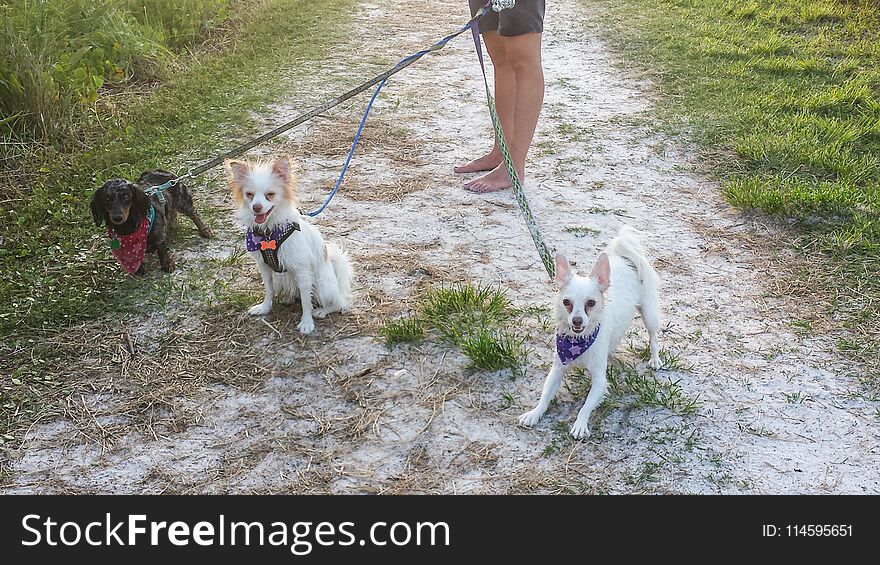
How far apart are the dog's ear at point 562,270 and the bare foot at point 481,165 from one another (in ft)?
8.98

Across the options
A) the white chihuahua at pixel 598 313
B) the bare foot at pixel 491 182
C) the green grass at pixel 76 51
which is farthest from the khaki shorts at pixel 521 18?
the green grass at pixel 76 51

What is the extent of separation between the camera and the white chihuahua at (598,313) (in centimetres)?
285

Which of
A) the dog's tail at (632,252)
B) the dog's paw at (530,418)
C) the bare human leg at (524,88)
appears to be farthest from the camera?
the bare human leg at (524,88)

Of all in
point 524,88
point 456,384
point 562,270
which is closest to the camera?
point 562,270

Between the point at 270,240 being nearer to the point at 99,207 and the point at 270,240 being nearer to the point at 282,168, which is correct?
the point at 282,168

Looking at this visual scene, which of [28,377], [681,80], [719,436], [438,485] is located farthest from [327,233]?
[681,80]

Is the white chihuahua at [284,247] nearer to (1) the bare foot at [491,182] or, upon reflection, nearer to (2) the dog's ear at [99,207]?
(2) the dog's ear at [99,207]

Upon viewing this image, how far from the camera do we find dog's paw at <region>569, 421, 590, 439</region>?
9.77 ft

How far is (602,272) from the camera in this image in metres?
2.85

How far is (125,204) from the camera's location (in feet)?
13.1

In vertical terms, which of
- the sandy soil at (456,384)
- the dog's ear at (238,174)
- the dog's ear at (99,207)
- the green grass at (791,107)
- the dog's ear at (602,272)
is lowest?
the sandy soil at (456,384)

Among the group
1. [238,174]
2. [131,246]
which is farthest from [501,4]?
[131,246]

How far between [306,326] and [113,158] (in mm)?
2767

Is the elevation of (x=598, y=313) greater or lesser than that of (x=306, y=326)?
greater
